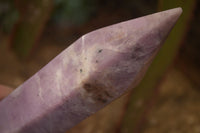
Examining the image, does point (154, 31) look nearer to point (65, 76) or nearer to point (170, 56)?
point (65, 76)

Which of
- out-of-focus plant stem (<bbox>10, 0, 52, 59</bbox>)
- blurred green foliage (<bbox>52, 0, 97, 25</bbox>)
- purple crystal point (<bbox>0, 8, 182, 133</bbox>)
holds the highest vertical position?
blurred green foliage (<bbox>52, 0, 97, 25</bbox>)

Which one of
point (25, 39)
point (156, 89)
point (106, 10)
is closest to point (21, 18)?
point (25, 39)

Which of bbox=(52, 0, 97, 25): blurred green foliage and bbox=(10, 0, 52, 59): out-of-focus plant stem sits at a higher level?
bbox=(52, 0, 97, 25): blurred green foliage

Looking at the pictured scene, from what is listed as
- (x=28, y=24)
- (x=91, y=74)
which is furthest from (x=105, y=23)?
(x=91, y=74)

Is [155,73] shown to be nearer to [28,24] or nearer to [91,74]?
[91,74]

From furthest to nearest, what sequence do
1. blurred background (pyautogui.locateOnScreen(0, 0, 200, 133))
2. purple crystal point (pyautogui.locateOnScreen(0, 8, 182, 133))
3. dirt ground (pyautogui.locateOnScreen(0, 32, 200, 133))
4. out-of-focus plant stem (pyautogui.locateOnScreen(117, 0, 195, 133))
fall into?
dirt ground (pyautogui.locateOnScreen(0, 32, 200, 133)), blurred background (pyautogui.locateOnScreen(0, 0, 200, 133)), out-of-focus plant stem (pyautogui.locateOnScreen(117, 0, 195, 133)), purple crystal point (pyautogui.locateOnScreen(0, 8, 182, 133))

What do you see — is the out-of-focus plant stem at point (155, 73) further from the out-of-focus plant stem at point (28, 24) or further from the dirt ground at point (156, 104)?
the out-of-focus plant stem at point (28, 24)

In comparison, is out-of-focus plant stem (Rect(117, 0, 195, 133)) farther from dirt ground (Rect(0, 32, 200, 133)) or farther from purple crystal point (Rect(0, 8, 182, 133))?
purple crystal point (Rect(0, 8, 182, 133))

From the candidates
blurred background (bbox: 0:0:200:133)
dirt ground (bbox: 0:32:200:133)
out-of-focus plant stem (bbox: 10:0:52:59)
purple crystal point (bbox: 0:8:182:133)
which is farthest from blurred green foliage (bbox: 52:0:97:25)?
purple crystal point (bbox: 0:8:182:133)
